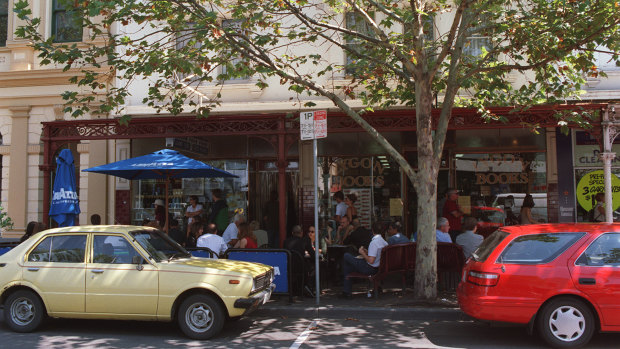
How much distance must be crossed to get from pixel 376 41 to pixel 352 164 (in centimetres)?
534

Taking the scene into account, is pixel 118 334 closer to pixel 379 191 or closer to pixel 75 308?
pixel 75 308

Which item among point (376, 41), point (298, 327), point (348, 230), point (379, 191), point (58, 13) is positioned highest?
point (58, 13)

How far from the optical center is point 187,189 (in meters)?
14.8

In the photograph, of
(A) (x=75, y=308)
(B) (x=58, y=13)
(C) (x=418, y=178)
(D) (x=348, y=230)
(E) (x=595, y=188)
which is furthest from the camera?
(B) (x=58, y=13)

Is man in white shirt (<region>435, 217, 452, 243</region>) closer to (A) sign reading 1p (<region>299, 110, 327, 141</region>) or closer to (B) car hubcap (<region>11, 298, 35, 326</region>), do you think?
(A) sign reading 1p (<region>299, 110, 327, 141</region>)

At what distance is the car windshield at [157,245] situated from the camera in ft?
23.6

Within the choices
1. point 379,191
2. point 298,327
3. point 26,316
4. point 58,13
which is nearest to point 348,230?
point 379,191

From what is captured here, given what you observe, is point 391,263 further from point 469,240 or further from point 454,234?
point 454,234

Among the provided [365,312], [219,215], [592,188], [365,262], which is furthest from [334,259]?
[592,188]

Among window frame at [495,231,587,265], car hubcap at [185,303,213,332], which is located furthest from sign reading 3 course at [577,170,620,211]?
car hubcap at [185,303,213,332]

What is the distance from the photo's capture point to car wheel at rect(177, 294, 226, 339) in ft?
22.4

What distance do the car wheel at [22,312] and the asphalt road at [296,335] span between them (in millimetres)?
127

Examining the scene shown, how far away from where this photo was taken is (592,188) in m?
13.2

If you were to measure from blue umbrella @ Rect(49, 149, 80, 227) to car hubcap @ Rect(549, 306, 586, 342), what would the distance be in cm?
901
